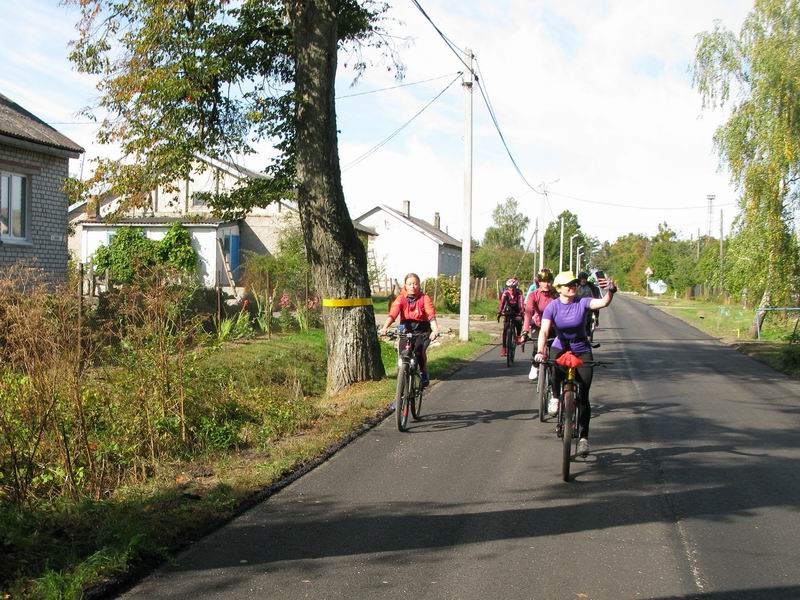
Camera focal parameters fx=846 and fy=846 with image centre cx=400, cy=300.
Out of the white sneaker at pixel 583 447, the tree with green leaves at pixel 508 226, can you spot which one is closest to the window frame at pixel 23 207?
the white sneaker at pixel 583 447

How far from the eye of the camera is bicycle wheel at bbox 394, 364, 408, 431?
970 cm

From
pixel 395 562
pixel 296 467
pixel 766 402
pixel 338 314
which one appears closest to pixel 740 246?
pixel 766 402

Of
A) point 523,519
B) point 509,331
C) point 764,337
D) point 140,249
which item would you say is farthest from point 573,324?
point 140,249

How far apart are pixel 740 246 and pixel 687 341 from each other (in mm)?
3508

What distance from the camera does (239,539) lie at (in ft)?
18.7

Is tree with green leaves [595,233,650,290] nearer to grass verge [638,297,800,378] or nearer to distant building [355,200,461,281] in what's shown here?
distant building [355,200,461,281]

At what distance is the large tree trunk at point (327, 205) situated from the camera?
12672 mm

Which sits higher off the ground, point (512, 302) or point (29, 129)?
point (29, 129)

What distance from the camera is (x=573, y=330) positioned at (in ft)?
26.8

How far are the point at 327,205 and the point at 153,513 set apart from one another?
7479mm

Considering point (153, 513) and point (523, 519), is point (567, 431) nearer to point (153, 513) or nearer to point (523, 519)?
point (523, 519)

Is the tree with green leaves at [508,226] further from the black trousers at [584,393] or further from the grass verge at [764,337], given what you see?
the black trousers at [584,393]

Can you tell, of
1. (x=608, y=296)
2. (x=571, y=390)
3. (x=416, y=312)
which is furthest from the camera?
(x=416, y=312)

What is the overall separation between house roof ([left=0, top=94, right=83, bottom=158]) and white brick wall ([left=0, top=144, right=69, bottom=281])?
0.42m
